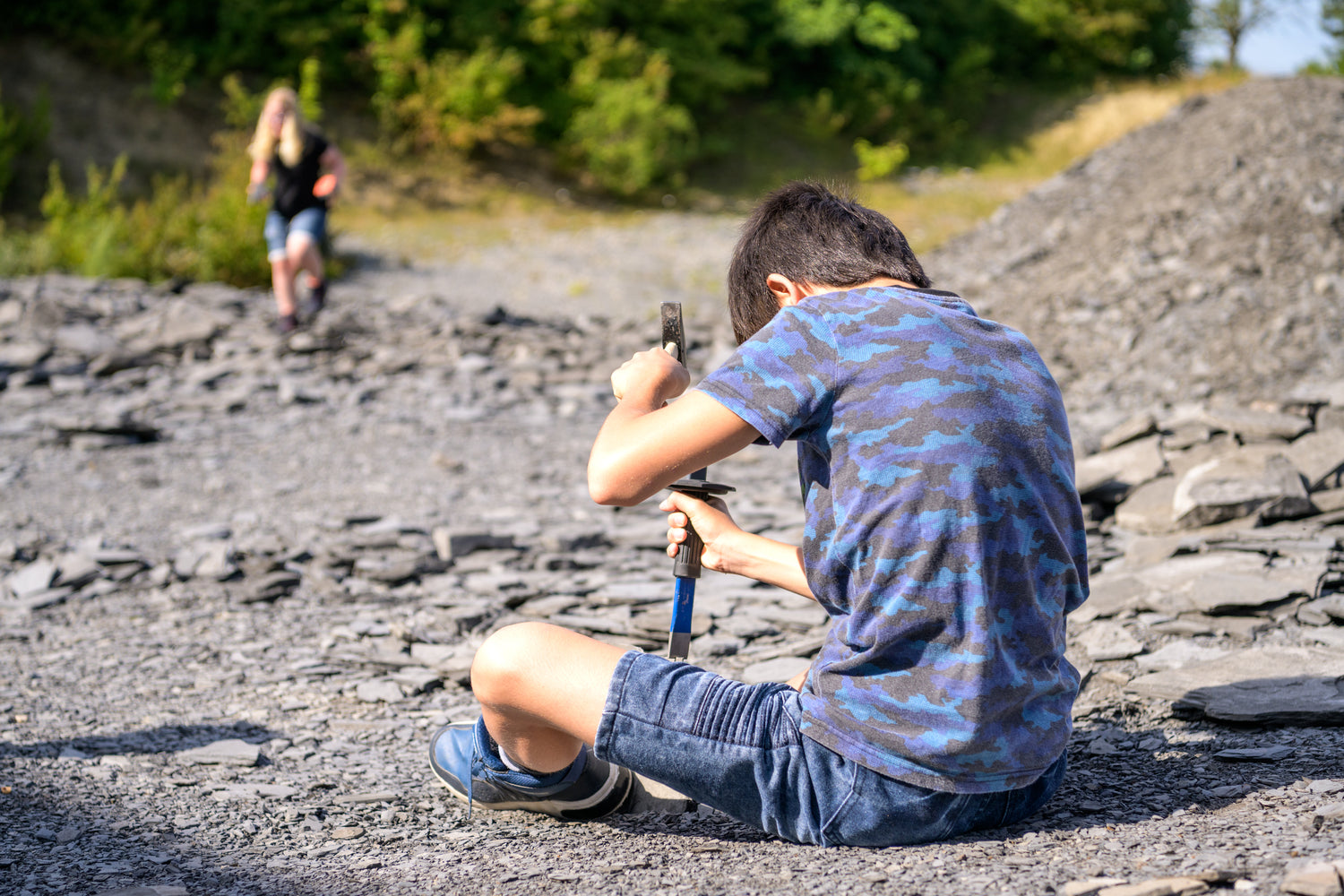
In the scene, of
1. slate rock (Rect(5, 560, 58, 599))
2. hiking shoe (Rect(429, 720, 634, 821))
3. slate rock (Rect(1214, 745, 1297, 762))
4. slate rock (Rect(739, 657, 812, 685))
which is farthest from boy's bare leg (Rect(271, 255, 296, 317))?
slate rock (Rect(1214, 745, 1297, 762))

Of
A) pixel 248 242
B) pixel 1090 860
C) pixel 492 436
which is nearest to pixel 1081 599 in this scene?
pixel 1090 860

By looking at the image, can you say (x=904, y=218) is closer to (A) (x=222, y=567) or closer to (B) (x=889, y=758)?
(A) (x=222, y=567)

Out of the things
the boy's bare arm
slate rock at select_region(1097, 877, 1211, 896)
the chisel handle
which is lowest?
slate rock at select_region(1097, 877, 1211, 896)

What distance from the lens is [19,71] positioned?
55.8ft

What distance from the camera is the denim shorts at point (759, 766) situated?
1.93 meters

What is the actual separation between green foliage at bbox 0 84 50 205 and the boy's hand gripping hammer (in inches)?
629

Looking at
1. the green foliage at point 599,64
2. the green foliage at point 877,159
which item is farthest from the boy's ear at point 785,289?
the green foliage at point 877,159

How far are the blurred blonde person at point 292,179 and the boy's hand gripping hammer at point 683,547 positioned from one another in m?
6.64

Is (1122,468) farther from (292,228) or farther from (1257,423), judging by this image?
(292,228)

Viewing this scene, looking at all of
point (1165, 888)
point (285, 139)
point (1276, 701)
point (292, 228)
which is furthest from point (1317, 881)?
point (285, 139)

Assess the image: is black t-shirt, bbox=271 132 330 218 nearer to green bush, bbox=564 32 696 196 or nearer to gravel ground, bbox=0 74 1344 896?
gravel ground, bbox=0 74 1344 896

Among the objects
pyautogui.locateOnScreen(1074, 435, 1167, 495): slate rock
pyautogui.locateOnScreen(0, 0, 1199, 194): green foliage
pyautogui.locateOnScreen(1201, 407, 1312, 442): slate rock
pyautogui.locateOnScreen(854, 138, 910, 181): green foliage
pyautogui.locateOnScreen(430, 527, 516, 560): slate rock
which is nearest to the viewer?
pyautogui.locateOnScreen(430, 527, 516, 560): slate rock

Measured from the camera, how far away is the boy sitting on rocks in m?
1.78

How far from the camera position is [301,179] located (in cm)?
829
